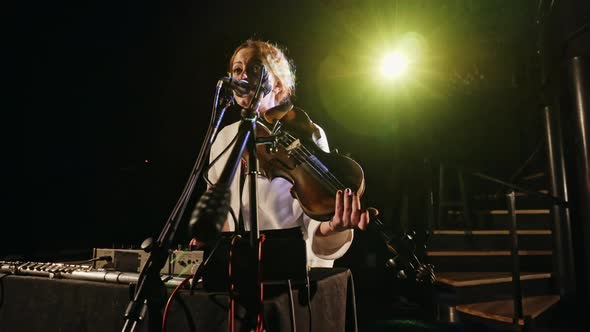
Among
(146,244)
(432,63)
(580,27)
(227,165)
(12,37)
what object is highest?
(432,63)

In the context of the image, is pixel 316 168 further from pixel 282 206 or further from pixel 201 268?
pixel 201 268

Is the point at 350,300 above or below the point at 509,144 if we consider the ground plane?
below

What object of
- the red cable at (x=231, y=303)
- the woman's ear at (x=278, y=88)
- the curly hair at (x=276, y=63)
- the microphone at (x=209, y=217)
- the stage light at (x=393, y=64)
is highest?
the stage light at (x=393, y=64)

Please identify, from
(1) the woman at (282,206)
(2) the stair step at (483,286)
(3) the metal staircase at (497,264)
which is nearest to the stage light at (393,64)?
(3) the metal staircase at (497,264)

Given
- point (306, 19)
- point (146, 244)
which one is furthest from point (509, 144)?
point (146, 244)

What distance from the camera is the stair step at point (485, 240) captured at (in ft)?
13.0

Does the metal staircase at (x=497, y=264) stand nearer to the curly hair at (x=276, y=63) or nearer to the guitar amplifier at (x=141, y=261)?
the curly hair at (x=276, y=63)

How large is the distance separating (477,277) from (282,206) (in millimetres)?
2733

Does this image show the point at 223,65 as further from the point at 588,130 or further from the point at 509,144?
the point at 509,144

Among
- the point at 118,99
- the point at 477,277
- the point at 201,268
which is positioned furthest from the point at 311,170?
the point at 477,277

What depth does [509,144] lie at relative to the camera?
230 inches

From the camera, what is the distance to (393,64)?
514cm

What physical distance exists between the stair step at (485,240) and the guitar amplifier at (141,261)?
11.0 ft

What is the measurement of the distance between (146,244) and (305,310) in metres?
0.54
